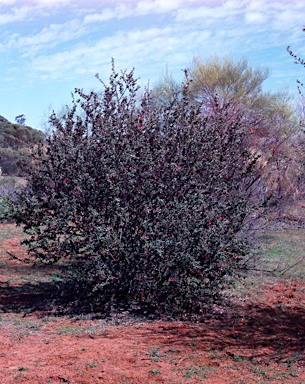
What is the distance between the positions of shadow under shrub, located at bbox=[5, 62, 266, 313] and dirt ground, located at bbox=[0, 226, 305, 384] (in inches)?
23.3

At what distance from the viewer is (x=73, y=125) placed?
942 cm

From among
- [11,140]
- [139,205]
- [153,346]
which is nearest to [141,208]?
[139,205]

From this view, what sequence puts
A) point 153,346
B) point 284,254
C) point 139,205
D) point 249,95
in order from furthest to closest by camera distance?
1. point 249,95
2. point 284,254
3. point 139,205
4. point 153,346

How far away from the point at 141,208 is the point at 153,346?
7.66ft

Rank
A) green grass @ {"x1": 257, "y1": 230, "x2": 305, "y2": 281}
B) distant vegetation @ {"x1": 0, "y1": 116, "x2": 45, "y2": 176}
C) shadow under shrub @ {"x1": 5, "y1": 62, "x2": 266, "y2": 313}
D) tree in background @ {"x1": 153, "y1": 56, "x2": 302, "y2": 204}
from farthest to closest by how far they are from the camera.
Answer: distant vegetation @ {"x1": 0, "y1": 116, "x2": 45, "y2": 176} → tree in background @ {"x1": 153, "y1": 56, "x2": 302, "y2": 204} → green grass @ {"x1": 257, "y1": 230, "x2": 305, "y2": 281} → shadow under shrub @ {"x1": 5, "y1": 62, "x2": 266, "y2": 313}

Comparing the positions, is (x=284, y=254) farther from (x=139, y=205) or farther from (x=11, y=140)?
(x=11, y=140)

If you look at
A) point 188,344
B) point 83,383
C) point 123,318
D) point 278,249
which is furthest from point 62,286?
point 278,249

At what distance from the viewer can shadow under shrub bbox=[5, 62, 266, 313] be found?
8289 millimetres

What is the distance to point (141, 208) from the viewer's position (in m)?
8.54

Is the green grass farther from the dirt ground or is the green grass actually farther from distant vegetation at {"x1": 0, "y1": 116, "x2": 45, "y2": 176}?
distant vegetation at {"x1": 0, "y1": 116, "x2": 45, "y2": 176}

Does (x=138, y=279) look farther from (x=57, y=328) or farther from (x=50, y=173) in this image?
(x=50, y=173)

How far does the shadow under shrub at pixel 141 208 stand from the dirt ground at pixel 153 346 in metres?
0.59

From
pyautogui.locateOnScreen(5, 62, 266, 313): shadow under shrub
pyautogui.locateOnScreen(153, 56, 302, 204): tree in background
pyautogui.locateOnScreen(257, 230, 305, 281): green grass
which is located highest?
pyautogui.locateOnScreen(153, 56, 302, 204): tree in background

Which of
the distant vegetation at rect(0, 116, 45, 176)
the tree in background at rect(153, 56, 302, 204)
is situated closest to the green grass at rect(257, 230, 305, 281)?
the tree in background at rect(153, 56, 302, 204)
